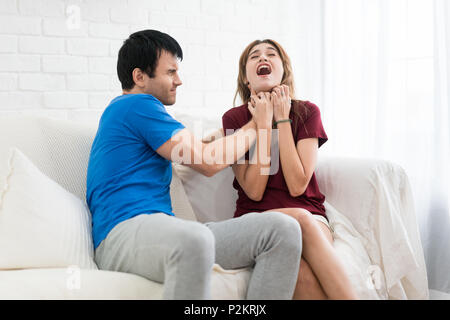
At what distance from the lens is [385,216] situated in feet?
5.32

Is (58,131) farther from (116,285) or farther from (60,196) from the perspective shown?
(116,285)

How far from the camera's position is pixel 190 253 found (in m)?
1.11

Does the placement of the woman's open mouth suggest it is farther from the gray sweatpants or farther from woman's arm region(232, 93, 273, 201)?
the gray sweatpants

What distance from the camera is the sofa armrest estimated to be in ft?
5.19

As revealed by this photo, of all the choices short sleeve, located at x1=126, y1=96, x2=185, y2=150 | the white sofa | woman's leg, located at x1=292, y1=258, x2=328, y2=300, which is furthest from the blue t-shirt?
woman's leg, located at x1=292, y1=258, x2=328, y2=300

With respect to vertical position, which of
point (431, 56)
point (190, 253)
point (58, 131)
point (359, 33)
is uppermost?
point (359, 33)

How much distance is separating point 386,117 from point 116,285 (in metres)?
1.63

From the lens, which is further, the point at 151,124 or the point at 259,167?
the point at 259,167

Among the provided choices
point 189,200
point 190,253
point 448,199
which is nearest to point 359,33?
point 448,199

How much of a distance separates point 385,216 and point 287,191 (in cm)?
36

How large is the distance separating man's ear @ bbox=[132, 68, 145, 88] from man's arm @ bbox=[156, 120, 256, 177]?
302 mm

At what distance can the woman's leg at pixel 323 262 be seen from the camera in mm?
1278

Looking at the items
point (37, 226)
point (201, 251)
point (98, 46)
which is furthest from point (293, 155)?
point (98, 46)

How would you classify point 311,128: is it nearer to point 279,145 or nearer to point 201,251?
point 279,145
